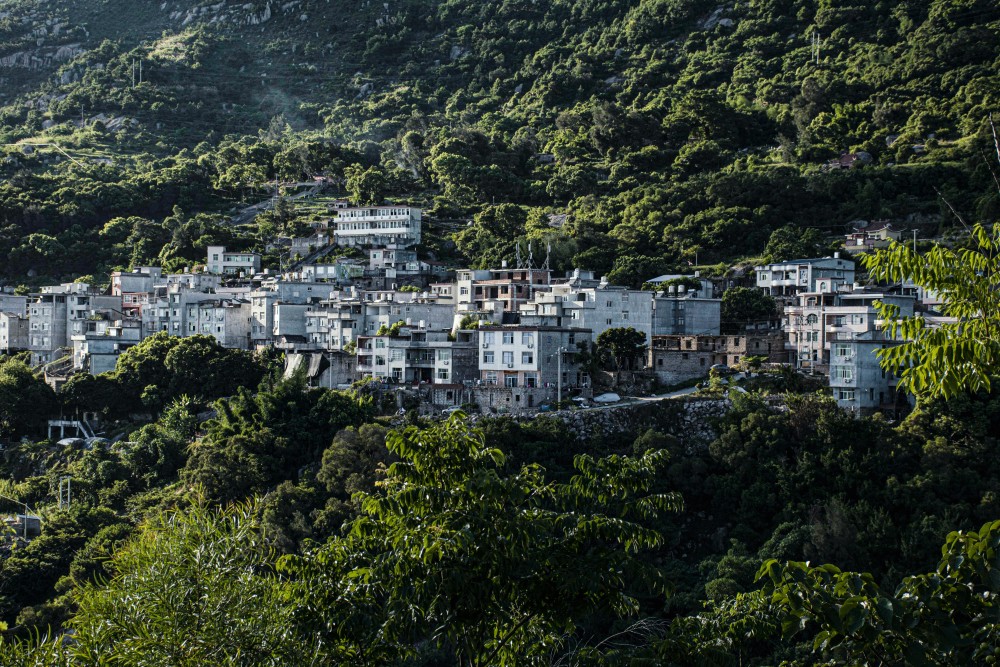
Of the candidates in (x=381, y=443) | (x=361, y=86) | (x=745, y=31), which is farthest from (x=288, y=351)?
(x=361, y=86)

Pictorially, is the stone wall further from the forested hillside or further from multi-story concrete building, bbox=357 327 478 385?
the forested hillside

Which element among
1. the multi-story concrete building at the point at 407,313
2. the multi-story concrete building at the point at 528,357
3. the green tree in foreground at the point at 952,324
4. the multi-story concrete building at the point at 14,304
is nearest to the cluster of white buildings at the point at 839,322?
the multi-story concrete building at the point at 528,357

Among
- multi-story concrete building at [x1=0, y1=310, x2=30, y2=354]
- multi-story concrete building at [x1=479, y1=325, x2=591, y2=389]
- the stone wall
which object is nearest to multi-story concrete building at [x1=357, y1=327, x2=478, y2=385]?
multi-story concrete building at [x1=479, y1=325, x2=591, y2=389]

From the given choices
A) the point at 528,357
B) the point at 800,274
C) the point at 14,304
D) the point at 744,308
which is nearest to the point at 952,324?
the point at 528,357

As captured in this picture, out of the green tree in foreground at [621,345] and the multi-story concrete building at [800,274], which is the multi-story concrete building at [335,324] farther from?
the multi-story concrete building at [800,274]

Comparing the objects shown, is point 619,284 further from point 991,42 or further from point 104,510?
point 991,42

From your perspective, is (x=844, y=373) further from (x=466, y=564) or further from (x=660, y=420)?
(x=466, y=564)
